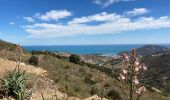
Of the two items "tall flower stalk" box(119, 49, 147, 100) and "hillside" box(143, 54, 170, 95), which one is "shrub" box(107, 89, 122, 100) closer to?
"tall flower stalk" box(119, 49, 147, 100)

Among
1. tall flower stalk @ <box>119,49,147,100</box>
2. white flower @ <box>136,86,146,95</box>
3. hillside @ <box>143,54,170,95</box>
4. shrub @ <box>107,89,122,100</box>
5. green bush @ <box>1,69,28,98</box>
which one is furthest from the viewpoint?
hillside @ <box>143,54,170,95</box>

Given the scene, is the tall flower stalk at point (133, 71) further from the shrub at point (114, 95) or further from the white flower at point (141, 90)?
the shrub at point (114, 95)

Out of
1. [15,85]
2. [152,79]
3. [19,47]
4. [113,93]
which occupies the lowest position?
[152,79]

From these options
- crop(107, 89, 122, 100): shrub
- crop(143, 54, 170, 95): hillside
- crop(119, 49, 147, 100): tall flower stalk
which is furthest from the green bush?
crop(143, 54, 170, 95): hillside

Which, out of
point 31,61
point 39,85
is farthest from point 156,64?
point 39,85

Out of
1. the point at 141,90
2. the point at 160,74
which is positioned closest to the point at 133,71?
the point at 141,90

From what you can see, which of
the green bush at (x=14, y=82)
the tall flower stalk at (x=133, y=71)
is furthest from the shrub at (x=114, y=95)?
the tall flower stalk at (x=133, y=71)

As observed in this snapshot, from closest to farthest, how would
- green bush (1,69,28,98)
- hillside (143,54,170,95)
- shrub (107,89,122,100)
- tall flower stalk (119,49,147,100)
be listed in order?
tall flower stalk (119,49,147,100), green bush (1,69,28,98), shrub (107,89,122,100), hillside (143,54,170,95)

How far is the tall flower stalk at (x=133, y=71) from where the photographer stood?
360 cm

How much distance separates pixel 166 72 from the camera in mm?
146375

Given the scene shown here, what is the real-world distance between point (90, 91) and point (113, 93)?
4.30ft

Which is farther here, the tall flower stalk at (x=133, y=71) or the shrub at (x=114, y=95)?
the shrub at (x=114, y=95)

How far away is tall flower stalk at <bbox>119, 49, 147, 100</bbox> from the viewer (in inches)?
142

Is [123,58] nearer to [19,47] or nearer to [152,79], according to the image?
[19,47]
